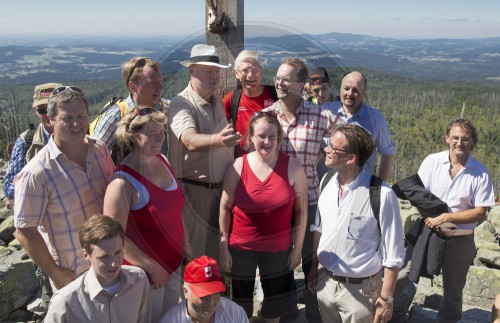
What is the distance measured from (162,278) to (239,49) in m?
1.85

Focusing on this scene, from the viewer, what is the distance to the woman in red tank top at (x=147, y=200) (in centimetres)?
243

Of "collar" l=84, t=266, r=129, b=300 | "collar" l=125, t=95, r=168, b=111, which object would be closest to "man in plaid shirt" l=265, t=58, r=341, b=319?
"collar" l=125, t=95, r=168, b=111

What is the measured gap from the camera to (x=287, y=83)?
298 centimetres

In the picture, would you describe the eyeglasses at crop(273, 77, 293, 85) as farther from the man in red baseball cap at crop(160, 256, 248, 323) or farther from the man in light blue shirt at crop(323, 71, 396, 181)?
the man in red baseball cap at crop(160, 256, 248, 323)

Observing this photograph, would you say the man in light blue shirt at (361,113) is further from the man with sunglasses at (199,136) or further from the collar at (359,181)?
the man with sunglasses at (199,136)

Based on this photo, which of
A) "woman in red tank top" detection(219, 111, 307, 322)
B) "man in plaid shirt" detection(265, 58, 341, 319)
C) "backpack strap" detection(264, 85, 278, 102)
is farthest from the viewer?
"backpack strap" detection(264, 85, 278, 102)

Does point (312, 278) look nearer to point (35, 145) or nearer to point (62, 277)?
point (62, 277)

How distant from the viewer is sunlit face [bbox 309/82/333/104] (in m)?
3.81

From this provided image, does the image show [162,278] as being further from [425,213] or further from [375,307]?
[425,213]

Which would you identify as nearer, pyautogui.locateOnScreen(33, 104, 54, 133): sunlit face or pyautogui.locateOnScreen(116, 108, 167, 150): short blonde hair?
pyautogui.locateOnScreen(116, 108, 167, 150): short blonde hair

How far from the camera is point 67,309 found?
2.22m

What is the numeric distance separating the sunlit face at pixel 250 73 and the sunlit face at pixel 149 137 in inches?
35.7

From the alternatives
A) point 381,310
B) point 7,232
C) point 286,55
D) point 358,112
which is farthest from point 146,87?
point 7,232

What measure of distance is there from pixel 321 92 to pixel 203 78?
4.23ft
